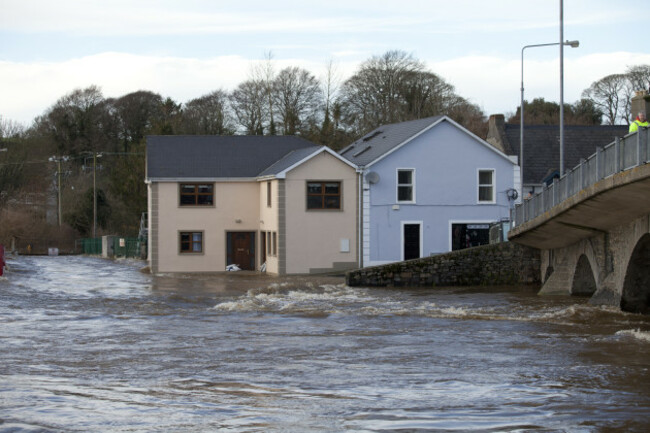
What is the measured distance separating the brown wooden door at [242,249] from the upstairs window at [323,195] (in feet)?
14.0

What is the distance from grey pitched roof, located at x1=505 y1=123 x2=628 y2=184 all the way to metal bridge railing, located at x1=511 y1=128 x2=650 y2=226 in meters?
17.8

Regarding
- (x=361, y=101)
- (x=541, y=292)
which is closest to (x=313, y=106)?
(x=361, y=101)

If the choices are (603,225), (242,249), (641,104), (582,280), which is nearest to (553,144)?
(242,249)

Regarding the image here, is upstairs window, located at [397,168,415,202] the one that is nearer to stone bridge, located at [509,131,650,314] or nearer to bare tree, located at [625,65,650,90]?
stone bridge, located at [509,131,650,314]

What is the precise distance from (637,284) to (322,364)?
1036 cm

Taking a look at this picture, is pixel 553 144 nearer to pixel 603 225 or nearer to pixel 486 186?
pixel 486 186

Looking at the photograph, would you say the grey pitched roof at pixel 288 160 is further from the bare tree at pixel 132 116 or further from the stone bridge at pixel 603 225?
the bare tree at pixel 132 116

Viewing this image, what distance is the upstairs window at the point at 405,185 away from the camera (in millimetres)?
39656

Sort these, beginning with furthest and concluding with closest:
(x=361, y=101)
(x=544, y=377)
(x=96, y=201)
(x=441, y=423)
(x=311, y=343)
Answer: (x=96, y=201) < (x=361, y=101) < (x=311, y=343) < (x=544, y=377) < (x=441, y=423)

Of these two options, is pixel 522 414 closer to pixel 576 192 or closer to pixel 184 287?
pixel 576 192

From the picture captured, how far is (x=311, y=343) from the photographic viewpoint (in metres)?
18.5

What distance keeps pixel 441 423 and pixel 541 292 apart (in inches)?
730

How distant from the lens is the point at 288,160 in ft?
137

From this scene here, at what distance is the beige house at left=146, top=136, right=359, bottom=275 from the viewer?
127 ft
